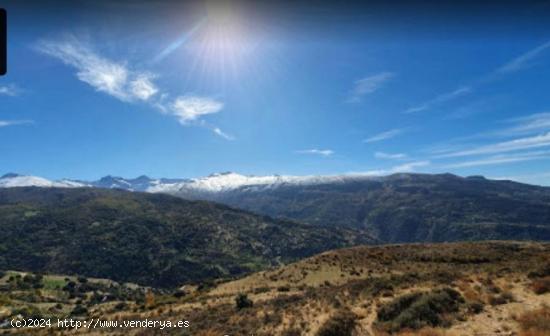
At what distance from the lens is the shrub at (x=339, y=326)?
624 inches

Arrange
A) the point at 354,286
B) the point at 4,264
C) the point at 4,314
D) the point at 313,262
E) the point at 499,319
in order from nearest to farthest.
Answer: the point at 499,319 < the point at 354,286 < the point at 4,314 < the point at 313,262 < the point at 4,264

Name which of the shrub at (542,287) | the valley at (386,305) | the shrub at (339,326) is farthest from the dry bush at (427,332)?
the shrub at (542,287)

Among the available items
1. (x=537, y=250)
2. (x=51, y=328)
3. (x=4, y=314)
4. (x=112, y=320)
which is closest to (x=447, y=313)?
(x=112, y=320)

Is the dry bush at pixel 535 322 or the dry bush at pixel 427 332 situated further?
the dry bush at pixel 427 332

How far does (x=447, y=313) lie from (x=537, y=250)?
38153 mm

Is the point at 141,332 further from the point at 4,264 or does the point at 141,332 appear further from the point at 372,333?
the point at 4,264

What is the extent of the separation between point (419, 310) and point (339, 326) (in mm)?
3376

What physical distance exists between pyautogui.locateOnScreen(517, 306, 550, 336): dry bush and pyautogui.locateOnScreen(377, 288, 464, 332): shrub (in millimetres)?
2688

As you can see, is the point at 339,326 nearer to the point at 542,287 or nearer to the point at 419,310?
the point at 419,310

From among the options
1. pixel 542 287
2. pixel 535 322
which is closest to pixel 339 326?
pixel 535 322

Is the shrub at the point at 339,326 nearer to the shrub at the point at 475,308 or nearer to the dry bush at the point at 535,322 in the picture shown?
the shrub at the point at 475,308

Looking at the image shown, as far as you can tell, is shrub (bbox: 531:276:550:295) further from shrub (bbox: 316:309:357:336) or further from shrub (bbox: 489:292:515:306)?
shrub (bbox: 316:309:357:336)

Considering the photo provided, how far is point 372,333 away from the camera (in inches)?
612

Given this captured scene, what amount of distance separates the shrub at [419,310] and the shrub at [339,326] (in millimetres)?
1202
